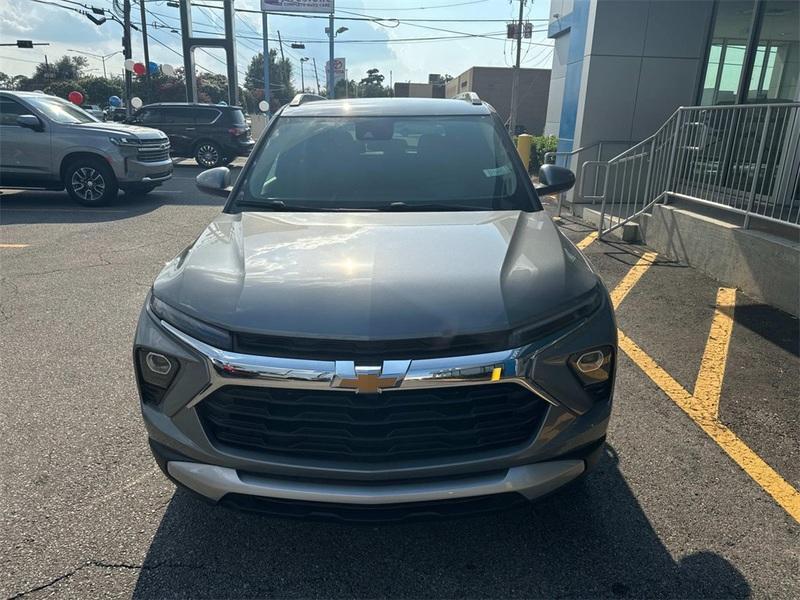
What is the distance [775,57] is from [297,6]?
32983 mm

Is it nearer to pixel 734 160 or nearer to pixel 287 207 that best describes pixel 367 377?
pixel 287 207

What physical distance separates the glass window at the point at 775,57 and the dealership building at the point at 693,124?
0.05 ft

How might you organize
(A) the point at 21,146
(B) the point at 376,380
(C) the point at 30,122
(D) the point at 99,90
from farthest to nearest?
1. (D) the point at 99,90
2. (A) the point at 21,146
3. (C) the point at 30,122
4. (B) the point at 376,380

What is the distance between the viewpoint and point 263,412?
1.96 metres

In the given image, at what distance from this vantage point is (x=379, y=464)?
195 cm

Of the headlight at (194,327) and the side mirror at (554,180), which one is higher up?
the side mirror at (554,180)

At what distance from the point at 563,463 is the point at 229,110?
17019 mm

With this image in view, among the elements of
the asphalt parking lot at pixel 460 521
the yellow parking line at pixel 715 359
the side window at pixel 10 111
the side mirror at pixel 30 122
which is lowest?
the asphalt parking lot at pixel 460 521

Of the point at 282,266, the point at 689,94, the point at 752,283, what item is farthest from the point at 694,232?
the point at 282,266

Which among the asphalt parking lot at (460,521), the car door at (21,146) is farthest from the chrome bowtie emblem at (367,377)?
the car door at (21,146)

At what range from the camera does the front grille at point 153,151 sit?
10.2 metres

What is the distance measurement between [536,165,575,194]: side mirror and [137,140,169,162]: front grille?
8.69m

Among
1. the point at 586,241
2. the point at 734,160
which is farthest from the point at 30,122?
the point at 734,160

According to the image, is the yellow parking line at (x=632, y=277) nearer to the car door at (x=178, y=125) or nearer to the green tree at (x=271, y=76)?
the car door at (x=178, y=125)
